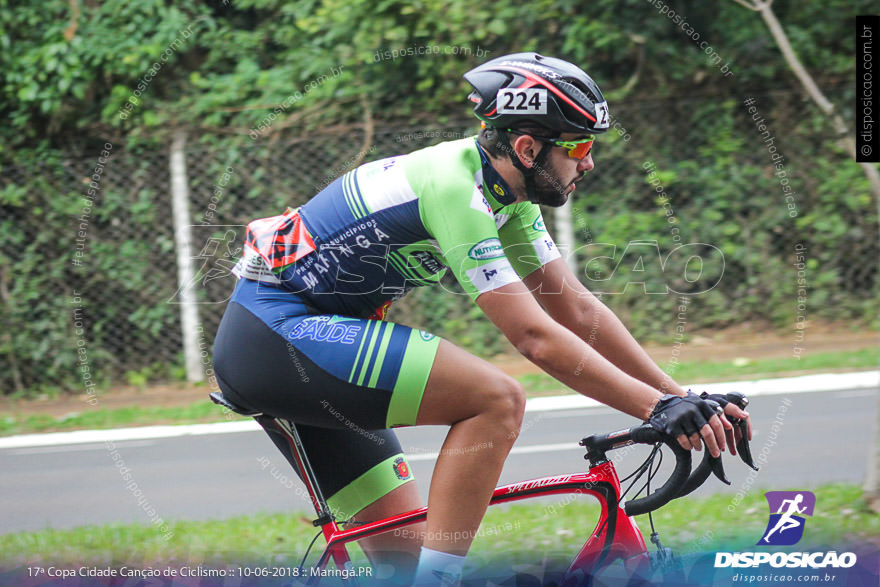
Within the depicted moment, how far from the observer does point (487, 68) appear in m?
2.47

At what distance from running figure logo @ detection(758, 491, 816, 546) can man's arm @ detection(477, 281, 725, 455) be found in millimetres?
1352

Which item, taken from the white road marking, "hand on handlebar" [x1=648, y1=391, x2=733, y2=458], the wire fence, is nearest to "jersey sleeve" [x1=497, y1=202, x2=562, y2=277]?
"hand on handlebar" [x1=648, y1=391, x2=733, y2=458]

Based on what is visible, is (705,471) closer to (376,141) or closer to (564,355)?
(564,355)

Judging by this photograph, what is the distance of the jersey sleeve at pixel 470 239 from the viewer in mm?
2252

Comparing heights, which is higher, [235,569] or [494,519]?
[235,569]

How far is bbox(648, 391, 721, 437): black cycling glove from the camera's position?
214cm

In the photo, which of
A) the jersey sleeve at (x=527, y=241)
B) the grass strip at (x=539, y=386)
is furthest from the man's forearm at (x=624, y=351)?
the grass strip at (x=539, y=386)

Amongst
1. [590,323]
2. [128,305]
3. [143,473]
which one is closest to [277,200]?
[128,305]

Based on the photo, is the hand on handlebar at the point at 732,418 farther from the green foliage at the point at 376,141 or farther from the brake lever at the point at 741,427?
the green foliage at the point at 376,141

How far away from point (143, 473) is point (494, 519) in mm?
2711

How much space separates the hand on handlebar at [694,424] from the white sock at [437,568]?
25.3 inches

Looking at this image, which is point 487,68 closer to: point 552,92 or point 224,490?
point 552,92

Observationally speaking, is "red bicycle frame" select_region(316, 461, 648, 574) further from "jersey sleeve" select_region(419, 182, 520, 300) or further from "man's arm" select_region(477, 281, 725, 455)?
"jersey sleeve" select_region(419, 182, 520, 300)

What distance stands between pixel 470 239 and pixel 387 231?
29 centimetres
